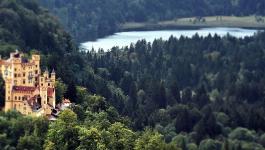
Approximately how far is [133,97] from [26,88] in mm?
54347

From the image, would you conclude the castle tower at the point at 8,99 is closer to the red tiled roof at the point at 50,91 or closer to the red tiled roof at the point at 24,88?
the red tiled roof at the point at 24,88

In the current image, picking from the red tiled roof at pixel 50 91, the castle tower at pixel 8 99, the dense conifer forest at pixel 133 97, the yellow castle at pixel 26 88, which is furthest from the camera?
the red tiled roof at pixel 50 91

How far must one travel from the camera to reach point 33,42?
135875 millimetres

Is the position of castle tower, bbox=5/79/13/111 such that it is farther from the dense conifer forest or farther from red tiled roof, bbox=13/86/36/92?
the dense conifer forest

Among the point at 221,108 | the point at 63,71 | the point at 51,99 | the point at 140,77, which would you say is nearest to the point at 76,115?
the point at 51,99

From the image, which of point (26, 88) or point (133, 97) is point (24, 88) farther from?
point (133, 97)

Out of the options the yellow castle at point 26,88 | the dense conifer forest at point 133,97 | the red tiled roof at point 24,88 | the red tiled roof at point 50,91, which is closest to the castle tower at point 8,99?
the yellow castle at point 26,88

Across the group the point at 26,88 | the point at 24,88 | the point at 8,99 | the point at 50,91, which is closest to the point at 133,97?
the point at 50,91

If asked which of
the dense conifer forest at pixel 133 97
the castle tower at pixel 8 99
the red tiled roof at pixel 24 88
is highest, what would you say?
the red tiled roof at pixel 24 88

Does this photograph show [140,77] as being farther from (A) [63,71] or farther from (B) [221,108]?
(A) [63,71]

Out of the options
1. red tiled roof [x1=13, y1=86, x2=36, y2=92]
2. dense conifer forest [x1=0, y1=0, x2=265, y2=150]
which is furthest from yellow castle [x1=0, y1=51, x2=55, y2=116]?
dense conifer forest [x1=0, y1=0, x2=265, y2=150]

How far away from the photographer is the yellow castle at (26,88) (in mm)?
97688

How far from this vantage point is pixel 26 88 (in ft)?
325

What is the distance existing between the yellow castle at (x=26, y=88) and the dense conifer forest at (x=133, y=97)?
183 centimetres
